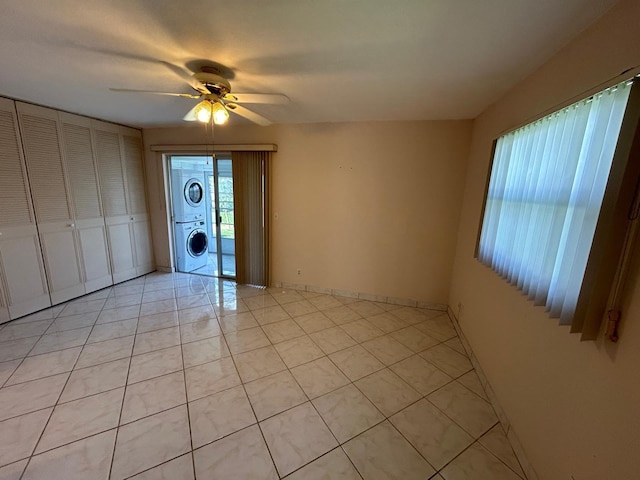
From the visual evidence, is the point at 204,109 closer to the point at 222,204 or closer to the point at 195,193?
the point at 222,204

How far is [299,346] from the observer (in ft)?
8.14

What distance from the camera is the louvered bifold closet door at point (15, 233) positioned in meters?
2.57

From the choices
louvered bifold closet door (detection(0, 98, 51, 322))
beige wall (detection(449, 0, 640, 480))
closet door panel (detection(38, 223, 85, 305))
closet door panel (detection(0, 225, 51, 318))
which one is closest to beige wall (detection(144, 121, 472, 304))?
beige wall (detection(449, 0, 640, 480))

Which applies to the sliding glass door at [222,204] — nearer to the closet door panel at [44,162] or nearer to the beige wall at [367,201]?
the beige wall at [367,201]

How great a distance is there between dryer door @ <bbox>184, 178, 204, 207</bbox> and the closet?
0.66m

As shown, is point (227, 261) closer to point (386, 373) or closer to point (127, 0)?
point (386, 373)

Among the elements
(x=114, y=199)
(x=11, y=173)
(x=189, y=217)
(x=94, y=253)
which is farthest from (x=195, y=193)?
(x=11, y=173)

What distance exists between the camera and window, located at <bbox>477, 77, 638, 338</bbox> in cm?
96

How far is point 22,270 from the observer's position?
277cm

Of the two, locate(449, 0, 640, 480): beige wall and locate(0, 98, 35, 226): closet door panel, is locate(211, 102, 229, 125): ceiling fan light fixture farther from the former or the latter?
locate(0, 98, 35, 226): closet door panel

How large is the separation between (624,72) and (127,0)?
2.13 m

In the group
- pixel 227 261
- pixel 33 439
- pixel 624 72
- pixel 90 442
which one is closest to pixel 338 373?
pixel 90 442

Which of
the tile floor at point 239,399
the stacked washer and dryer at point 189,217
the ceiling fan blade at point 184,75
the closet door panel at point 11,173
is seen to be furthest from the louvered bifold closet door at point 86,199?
the ceiling fan blade at point 184,75

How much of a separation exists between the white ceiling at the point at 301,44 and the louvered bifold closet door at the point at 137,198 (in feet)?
4.69
